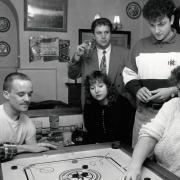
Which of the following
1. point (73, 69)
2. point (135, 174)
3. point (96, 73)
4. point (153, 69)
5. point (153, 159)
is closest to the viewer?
point (135, 174)

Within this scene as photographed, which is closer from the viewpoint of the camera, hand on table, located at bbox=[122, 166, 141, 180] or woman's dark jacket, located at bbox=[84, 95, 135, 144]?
hand on table, located at bbox=[122, 166, 141, 180]

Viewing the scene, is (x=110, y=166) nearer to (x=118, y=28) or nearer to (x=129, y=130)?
(x=129, y=130)

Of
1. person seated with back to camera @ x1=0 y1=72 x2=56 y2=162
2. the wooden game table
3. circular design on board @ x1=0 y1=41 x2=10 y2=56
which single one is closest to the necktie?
person seated with back to camera @ x1=0 y1=72 x2=56 y2=162

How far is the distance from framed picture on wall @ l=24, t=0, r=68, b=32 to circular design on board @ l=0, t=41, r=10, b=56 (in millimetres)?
651

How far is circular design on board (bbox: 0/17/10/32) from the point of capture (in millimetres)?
5697

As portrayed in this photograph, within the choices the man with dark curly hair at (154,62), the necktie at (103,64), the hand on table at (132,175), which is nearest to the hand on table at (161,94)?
the man with dark curly hair at (154,62)

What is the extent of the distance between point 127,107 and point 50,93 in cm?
351

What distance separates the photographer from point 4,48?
582 centimetres

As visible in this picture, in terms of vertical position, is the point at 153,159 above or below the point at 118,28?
below

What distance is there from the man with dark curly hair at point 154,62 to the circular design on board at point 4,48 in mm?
4151

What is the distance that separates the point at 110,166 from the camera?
4.70 ft

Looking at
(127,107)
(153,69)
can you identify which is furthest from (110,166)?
(127,107)

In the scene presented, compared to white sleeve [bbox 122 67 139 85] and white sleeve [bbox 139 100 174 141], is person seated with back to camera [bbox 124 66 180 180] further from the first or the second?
white sleeve [bbox 122 67 139 85]

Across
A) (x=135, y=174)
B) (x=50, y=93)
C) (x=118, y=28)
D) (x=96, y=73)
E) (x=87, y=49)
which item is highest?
(x=118, y=28)
